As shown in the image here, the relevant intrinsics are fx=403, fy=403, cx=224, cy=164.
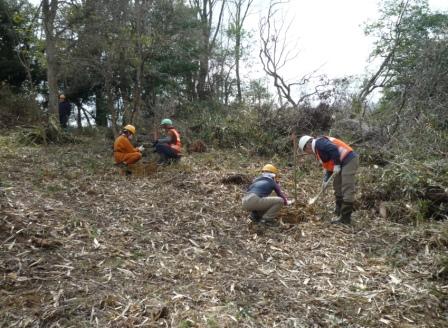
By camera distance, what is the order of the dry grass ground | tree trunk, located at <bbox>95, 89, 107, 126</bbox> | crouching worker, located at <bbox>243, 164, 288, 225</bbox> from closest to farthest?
1. the dry grass ground
2. crouching worker, located at <bbox>243, 164, 288, 225</bbox>
3. tree trunk, located at <bbox>95, 89, 107, 126</bbox>

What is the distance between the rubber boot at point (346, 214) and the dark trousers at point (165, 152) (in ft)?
13.8

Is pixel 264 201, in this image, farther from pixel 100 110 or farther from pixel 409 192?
pixel 100 110

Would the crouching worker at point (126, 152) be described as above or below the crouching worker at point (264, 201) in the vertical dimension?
above

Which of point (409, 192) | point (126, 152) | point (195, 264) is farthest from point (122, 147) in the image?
point (409, 192)

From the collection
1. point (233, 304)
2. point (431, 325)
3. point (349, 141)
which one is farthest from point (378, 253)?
point (349, 141)

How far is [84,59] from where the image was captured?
1059cm

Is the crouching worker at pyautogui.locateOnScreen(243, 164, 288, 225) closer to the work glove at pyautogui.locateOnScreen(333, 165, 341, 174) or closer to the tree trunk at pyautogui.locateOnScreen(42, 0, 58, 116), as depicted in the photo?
the work glove at pyautogui.locateOnScreen(333, 165, 341, 174)

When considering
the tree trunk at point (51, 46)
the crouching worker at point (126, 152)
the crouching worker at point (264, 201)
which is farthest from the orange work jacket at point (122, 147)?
the tree trunk at point (51, 46)

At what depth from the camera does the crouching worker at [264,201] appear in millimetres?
5484

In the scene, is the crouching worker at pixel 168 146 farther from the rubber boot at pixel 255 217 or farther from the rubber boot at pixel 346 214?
the rubber boot at pixel 346 214

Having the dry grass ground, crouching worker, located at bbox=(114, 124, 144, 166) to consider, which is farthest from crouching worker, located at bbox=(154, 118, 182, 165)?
the dry grass ground

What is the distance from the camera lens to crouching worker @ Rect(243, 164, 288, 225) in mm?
5484

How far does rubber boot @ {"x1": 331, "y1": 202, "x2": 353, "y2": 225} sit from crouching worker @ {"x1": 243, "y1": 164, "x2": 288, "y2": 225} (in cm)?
81

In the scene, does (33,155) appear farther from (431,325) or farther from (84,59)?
(431,325)
